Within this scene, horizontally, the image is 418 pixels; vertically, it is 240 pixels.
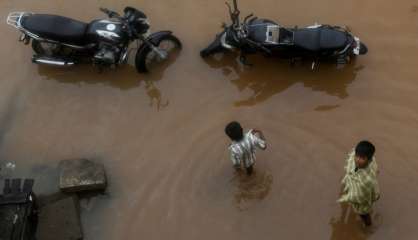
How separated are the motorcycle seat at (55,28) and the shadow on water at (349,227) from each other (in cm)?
385

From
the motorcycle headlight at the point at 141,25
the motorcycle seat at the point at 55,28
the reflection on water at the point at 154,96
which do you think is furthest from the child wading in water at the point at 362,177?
the motorcycle seat at the point at 55,28

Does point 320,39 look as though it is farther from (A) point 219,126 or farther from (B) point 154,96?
(B) point 154,96

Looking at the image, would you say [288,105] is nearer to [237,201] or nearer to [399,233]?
[237,201]

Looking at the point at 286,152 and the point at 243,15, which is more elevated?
the point at 243,15

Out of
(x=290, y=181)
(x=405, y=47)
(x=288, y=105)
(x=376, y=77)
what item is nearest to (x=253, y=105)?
(x=288, y=105)

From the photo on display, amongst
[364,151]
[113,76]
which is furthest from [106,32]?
[364,151]

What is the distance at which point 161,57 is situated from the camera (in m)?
7.21

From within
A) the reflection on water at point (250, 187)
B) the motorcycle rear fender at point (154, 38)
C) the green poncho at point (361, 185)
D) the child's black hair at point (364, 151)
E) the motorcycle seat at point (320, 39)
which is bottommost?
the reflection on water at point (250, 187)

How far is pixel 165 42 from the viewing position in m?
7.43

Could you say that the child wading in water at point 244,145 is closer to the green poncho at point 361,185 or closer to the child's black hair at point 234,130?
the child's black hair at point 234,130

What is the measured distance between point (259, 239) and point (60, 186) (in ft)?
7.80

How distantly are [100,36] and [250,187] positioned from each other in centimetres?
266

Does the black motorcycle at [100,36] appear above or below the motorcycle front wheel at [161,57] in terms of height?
above

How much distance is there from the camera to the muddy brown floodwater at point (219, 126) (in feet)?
20.2
